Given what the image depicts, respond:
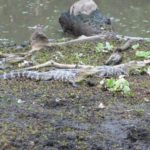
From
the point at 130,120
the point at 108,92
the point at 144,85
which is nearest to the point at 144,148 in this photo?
the point at 130,120

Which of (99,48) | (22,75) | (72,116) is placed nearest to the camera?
(72,116)

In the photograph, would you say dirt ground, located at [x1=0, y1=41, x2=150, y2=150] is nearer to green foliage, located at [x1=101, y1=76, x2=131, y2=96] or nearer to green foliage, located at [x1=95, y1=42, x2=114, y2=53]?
green foliage, located at [x1=101, y1=76, x2=131, y2=96]

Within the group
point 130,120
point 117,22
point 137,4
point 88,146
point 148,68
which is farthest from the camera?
point 137,4

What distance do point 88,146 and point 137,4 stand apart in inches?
511

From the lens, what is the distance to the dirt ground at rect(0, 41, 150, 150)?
4859mm

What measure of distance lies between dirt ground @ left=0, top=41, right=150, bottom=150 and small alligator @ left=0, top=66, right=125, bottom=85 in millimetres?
109

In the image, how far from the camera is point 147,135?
5090 mm

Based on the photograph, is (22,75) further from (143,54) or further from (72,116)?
(143,54)

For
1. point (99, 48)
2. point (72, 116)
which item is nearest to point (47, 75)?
point (72, 116)

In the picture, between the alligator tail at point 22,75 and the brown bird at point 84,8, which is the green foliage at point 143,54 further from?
the brown bird at point 84,8

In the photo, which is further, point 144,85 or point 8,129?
point 144,85

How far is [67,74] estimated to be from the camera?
7.06m

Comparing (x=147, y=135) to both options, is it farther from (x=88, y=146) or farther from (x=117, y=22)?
(x=117, y=22)

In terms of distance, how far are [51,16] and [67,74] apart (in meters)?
8.45
